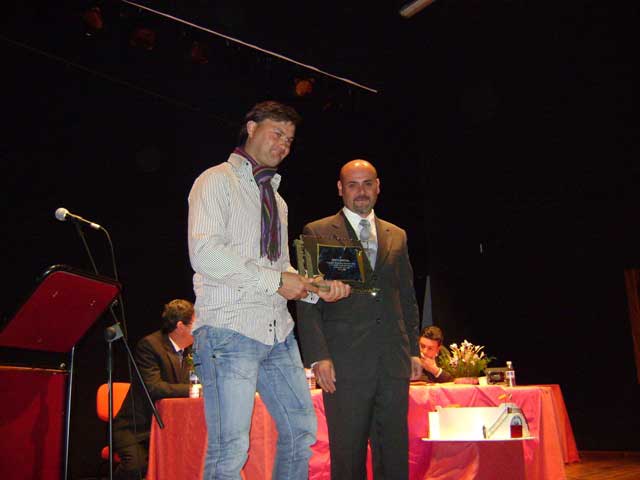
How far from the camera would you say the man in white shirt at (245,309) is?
5.66 ft

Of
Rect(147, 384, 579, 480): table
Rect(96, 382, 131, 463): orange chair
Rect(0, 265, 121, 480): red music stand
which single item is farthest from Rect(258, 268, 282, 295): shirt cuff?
Rect(96, 382, 131, 463): orange chair

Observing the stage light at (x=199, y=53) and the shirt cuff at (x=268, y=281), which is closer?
the shirt cuff at (x=268, y=281)

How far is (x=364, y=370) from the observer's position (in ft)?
7.74

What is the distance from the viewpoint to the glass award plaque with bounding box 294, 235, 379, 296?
80.5 inches

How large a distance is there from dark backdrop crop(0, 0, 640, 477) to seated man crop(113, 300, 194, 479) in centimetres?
43

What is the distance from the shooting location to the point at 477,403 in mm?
3402

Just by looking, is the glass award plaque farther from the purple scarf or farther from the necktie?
the necktie

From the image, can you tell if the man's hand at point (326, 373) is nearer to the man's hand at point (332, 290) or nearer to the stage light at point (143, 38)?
the man's hand at point (332, 290)

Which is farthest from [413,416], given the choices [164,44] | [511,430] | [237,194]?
[164,44]

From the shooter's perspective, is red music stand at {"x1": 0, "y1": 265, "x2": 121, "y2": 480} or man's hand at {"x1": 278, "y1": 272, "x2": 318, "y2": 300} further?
red music stand at {"x1": 0, "y1": 265, "x2": 121, "y2": 480}

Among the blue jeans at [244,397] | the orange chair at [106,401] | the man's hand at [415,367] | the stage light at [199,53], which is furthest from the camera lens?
the stage light at [199,53]

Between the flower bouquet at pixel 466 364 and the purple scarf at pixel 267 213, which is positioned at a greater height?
the purple scarf at pixel 267 213

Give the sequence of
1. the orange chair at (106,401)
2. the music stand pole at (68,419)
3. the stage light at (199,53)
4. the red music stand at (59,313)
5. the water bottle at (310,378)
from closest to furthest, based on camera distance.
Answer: the red music stand at (59,313) → the music stand pole at (68,419) → the water bottle at (310,378) → the orange chair at (106,401) → the stage light at (199,53)

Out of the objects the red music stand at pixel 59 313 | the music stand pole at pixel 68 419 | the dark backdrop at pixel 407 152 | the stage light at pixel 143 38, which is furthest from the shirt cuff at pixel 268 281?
the stage light at pixel 143 38
